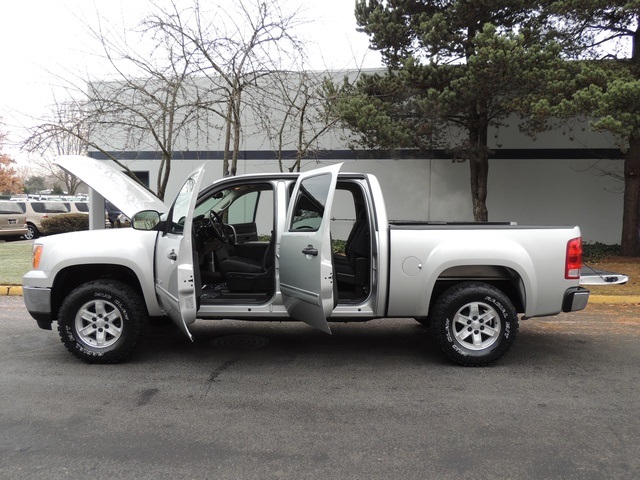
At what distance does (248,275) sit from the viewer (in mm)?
5383

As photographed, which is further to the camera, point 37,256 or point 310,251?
point 37,256

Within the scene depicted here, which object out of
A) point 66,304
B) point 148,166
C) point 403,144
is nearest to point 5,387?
point 66,304

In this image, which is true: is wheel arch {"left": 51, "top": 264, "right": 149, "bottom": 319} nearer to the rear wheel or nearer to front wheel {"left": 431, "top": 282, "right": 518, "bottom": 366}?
front wheel {"left": 431, "top": 282, "right": 518, "bottom": 366}

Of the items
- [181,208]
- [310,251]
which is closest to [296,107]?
[181,208]

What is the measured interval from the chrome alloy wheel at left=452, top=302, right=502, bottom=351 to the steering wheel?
8.57 feet

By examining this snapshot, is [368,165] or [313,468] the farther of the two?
[368,165]

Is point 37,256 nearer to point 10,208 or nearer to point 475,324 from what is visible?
point 475,324

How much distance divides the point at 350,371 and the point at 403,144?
854 cm

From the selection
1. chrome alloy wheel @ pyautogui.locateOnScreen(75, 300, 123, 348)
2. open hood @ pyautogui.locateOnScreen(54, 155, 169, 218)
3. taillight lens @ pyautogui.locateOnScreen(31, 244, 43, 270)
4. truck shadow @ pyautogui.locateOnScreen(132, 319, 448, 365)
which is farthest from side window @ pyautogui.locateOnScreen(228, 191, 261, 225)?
taillight lens @ pyautogui.locateOnScreen(31, 244, 43, 270)

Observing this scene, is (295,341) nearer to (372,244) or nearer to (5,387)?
(372,244)

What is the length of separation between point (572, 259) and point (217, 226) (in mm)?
3655

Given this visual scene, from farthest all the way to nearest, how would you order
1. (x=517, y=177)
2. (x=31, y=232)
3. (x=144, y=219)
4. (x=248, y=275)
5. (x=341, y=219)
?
→ (x=31, y=232)
(x=517, y=177)
(x=341, y=219)
(x=248, y=275)
(x=144, y=219)

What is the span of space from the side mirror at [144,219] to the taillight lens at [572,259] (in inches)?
156

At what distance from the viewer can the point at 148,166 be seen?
1761 centimetres
